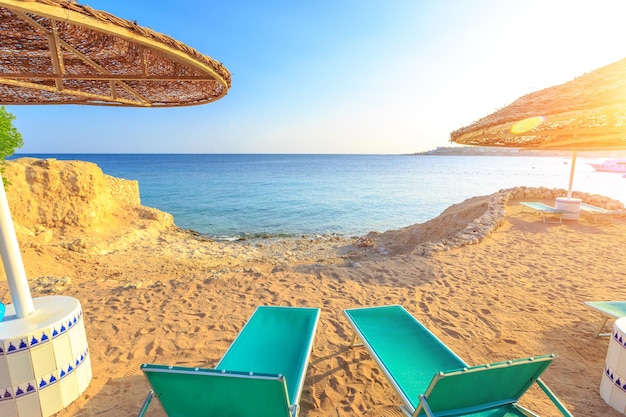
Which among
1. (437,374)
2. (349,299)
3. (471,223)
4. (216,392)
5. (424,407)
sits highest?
(437,374)

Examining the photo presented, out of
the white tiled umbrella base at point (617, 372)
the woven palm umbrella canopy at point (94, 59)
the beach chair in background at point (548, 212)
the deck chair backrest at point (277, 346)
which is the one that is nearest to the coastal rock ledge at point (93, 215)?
the beach chair in background at point (548, 212)

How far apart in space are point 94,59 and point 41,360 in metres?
2.62

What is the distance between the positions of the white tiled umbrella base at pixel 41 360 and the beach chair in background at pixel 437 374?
96.1 inches

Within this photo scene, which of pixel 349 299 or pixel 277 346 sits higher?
pixel 277 346

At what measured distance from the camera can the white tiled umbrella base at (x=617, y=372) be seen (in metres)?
2.30

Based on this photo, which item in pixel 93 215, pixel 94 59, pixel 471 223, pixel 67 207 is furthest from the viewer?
pixel 93 215

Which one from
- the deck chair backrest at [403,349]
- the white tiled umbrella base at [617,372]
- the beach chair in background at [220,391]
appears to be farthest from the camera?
the white tiled umbrella base at [617,372]

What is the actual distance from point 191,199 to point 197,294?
19.9 metres

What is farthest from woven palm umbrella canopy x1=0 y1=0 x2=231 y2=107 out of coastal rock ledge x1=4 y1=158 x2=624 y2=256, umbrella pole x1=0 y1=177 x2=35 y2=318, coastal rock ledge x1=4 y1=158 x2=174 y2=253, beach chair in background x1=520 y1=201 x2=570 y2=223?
beach chair in background x1=520 y1=201 x2=570 y2=223

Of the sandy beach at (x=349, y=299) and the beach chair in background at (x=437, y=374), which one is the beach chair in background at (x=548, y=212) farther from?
the beach chair in background at (x=437, y=374)

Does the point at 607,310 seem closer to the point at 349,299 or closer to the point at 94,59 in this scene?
the point at 349,299

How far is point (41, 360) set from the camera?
2133 mm

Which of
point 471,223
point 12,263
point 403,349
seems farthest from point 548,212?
point 12,263

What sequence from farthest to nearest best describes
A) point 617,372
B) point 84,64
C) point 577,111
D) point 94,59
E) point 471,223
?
point 471,223
point 577,111
point 84,64
point 94,59
point 617,372
